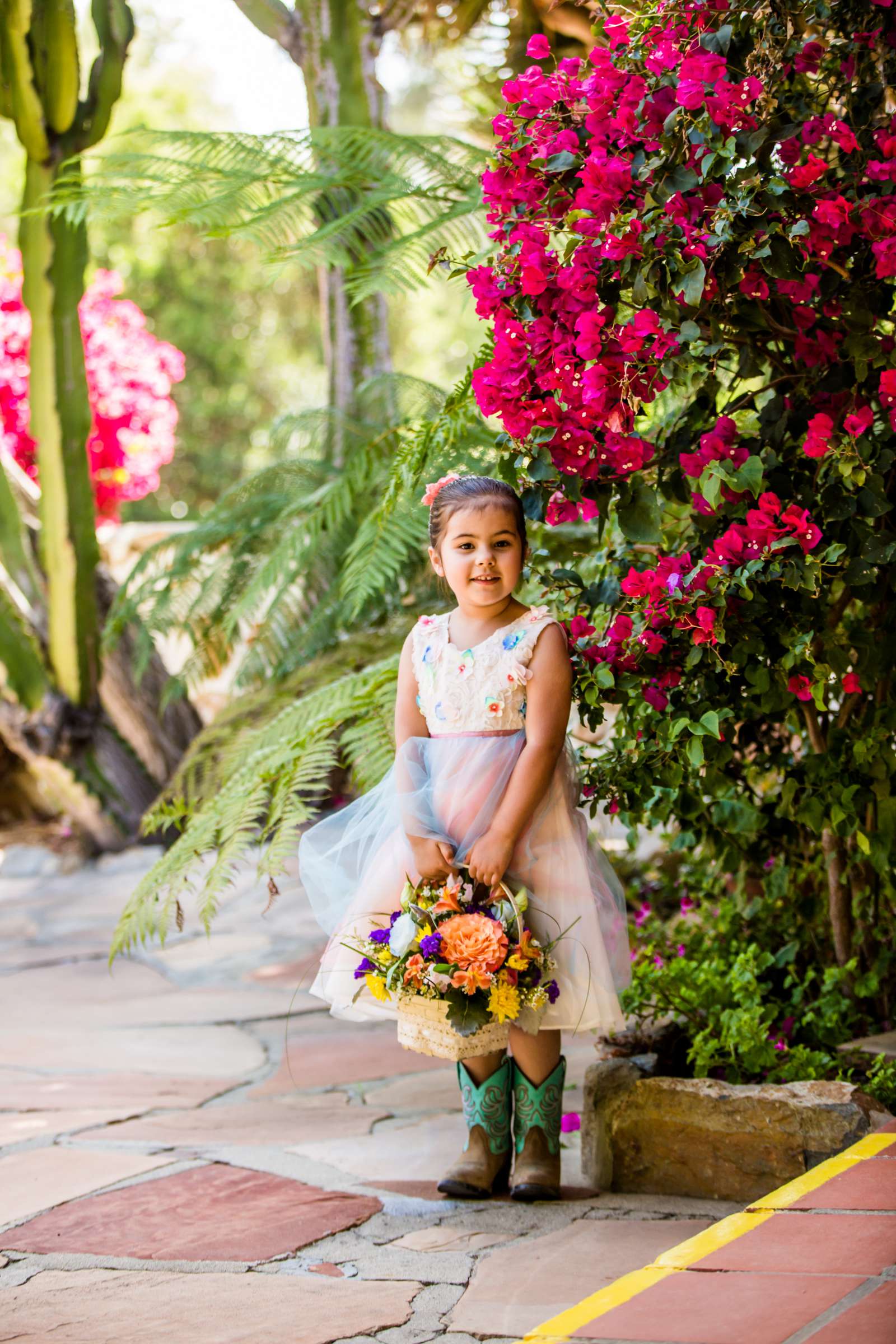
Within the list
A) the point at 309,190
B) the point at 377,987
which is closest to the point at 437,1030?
the point at 377,987

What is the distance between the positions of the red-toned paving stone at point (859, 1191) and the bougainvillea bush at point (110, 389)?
5632 millimetres

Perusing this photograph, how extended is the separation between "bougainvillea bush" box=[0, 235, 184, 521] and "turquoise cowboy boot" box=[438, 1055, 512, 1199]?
4.96 meters

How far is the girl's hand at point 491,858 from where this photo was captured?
2213mm

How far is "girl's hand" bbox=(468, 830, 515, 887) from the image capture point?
221cm

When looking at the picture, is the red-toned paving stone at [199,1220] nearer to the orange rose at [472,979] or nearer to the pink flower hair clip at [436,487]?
the orange rose at [472,979]

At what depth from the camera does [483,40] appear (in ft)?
16.8

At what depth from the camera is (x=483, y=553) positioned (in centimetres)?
235

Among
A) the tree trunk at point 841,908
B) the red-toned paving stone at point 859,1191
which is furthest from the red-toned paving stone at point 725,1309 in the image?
the tree trunk at point 841,908

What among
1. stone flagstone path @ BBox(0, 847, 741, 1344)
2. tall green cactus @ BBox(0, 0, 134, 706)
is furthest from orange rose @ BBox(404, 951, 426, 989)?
tall green cactus @ BBox(0, 0, 134, 706)

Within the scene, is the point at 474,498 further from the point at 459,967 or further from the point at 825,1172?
the point at 825,1172

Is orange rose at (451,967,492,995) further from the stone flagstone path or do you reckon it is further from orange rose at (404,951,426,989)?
the stone flagstone path

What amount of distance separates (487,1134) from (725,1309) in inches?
38.3

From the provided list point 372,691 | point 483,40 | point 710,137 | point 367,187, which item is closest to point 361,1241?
point 372,691

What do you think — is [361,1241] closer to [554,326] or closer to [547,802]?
[547,802]
